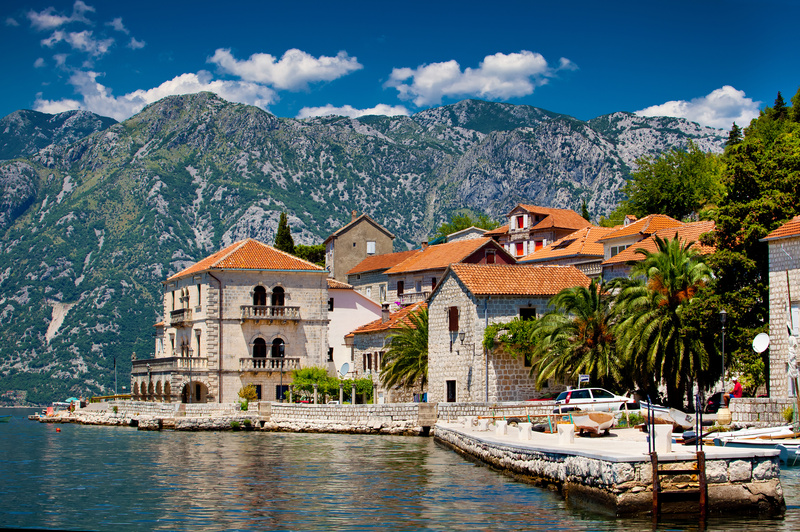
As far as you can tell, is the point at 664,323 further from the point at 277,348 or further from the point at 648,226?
the point at 277,348

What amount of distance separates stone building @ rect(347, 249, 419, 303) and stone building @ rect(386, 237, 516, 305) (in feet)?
12.3

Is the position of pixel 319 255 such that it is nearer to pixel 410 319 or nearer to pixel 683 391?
pixel 410 319

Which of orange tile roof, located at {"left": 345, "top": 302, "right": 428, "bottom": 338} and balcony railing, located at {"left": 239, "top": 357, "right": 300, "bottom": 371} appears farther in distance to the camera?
balcony railing, located at {"left": 239, "top": 357, "right": 300, "bottom": 371}

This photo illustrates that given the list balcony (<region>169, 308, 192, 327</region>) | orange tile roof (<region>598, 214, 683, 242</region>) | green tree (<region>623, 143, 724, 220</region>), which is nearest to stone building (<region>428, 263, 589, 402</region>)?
orange tile roof (<region>598, 214, 683, 242</region>)

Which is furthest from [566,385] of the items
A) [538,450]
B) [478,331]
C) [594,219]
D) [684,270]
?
[594,219]

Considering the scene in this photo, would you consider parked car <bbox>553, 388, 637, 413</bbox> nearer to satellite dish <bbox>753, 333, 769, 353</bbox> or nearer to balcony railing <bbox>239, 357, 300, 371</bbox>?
satellite dish <bbox>753, 333, 769, 353</bbox>

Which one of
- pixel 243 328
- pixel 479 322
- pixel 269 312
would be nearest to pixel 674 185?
pixel 269 312

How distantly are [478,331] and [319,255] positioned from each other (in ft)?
209

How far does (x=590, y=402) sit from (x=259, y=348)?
104ft

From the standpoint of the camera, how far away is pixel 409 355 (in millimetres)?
51688

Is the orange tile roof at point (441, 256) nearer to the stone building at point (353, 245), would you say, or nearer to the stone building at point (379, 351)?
the stone building at point (379, 351)

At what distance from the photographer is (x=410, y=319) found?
5303 cm

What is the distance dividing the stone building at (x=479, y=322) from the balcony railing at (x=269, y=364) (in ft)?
51.4

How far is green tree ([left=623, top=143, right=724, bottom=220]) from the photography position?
75438mm
